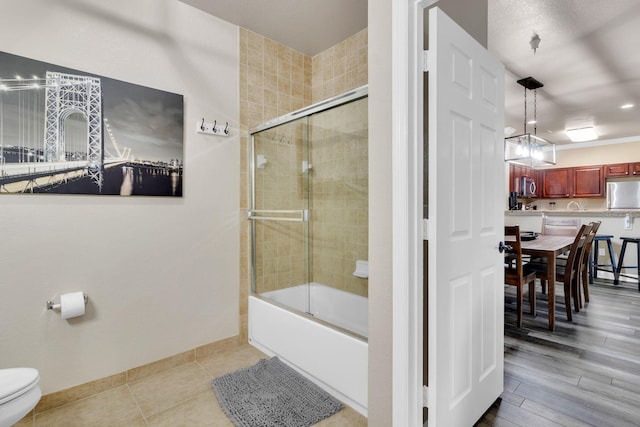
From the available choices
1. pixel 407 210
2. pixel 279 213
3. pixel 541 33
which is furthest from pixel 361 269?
pixel 541 33

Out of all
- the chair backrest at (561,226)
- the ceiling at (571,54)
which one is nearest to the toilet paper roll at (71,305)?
the ceiling at (571,54)

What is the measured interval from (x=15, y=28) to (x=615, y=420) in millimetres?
3922

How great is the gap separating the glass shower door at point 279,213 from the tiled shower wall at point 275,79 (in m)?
0.08

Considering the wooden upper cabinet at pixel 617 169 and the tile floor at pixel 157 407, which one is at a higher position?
the wooden upper cabinet at pixel 617 169

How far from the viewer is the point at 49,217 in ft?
6.24

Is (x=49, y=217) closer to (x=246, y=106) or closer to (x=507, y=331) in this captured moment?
(x=246, y=106)

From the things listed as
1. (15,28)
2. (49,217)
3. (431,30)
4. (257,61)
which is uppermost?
(257,61)

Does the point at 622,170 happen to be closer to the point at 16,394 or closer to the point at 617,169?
the point at 617,169

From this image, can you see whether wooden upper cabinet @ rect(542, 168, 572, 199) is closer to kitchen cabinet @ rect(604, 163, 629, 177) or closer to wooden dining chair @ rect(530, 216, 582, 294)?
kitchen cabinet @ rect(604, 163, 629, 177)

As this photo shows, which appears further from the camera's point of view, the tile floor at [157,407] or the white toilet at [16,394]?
the tile floor at [157,407]

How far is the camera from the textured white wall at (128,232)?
184 centimetres

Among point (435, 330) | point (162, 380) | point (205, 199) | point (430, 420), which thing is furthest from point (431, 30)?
point (162, 380)

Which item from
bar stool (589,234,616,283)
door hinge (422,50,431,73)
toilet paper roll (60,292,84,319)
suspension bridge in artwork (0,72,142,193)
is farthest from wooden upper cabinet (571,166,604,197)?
toilet paper roll (60,292,84,319)

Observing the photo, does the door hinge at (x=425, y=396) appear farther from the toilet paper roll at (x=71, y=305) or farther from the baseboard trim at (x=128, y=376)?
the toilet paper roll at (x=71, y=305)
